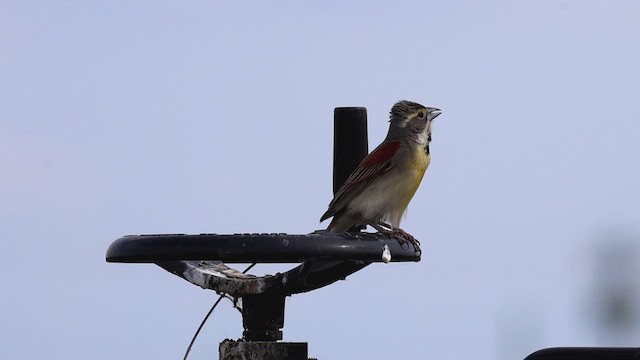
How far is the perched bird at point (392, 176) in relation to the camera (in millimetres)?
5773

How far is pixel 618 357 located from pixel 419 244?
74.8 inches

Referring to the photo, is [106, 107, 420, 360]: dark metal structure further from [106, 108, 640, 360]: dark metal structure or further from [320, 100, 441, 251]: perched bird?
[320, 100, 441, 251]: perched bird

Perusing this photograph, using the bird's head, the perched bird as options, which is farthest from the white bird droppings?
the bird's head

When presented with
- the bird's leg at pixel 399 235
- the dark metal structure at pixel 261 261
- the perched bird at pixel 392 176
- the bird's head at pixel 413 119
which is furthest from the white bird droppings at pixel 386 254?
the bird's head at pixel 413 119

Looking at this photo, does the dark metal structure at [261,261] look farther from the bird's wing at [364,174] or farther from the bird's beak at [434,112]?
the bird's beak at [434,112]

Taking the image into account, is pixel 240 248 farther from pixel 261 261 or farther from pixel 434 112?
→ pixel 434 112

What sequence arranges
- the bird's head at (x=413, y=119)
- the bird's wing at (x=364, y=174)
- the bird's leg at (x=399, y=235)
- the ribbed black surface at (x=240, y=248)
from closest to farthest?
the ribbed black surface at (x=240, y=248) → the bird's leg at (x=399, y=235) → the bird's wing at (x=364, y=174) → the bird's head at (x=413, y=119)

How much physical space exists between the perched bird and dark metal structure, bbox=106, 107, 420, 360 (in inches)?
68.3

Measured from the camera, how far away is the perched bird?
18.9 feet

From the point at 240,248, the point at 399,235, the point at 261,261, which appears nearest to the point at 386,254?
the point at 261,261

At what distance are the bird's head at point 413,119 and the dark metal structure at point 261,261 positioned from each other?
3.15 metres

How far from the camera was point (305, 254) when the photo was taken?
3.11 metres

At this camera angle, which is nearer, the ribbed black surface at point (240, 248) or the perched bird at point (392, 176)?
the ribbed black surface at point (240, 248)

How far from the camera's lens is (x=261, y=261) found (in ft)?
10.3
